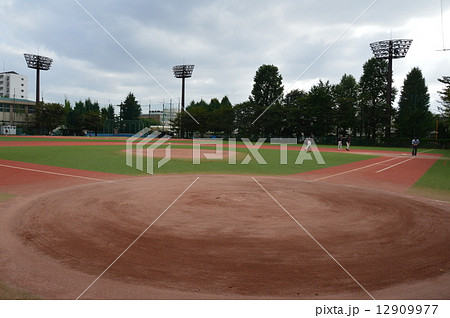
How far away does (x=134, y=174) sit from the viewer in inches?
610

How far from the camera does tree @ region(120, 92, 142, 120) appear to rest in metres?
99.7

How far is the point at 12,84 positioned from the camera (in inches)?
4643

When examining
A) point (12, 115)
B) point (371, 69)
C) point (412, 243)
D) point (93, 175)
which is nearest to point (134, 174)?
point (93, 175)

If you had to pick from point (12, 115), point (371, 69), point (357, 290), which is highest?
point (371, 69)

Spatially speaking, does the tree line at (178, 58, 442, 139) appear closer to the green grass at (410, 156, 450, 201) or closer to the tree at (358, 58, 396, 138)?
the tree at (358, 58, 396, 138)

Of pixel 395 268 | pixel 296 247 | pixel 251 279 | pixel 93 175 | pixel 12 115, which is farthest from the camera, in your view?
pixel 12 115

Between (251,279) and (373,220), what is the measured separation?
479cm

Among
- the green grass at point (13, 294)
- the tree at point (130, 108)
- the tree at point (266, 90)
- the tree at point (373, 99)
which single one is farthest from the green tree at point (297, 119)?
the green grass at point (13, 294)

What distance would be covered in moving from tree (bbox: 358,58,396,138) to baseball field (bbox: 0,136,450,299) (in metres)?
55.6

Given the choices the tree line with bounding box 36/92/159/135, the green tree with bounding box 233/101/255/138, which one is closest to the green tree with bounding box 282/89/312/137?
the green tree with bounding box 233/101/255/138

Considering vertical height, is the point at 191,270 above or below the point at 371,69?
below

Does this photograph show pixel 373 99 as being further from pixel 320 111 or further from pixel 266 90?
pixel 266 90

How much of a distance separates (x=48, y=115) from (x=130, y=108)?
30081 millimetres

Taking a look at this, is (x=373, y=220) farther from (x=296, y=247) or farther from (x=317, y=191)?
(x=317, y=191)
